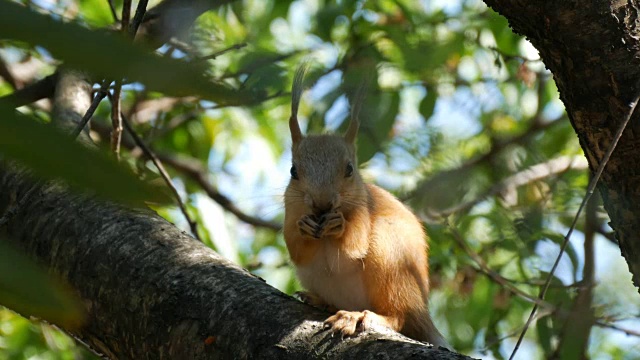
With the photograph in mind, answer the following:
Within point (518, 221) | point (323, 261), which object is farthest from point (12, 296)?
point (518, 221)

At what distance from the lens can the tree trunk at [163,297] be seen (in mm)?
1496

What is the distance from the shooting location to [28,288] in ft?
1.06

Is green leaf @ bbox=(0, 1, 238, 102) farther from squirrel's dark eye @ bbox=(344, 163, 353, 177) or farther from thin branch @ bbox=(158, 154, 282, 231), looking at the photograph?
thin branch @ bbox=(158, 154, 282, 231)

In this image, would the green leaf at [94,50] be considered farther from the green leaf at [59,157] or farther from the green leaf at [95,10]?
the green leaf at [95,10]

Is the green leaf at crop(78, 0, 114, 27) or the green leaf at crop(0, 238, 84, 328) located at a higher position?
the green leaf at crop(78, 0, 114, 27)

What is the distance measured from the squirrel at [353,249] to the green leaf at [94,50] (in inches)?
76.6

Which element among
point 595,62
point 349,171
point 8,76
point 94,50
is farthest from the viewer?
point 8,76

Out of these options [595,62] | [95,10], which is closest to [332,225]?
[595,62]

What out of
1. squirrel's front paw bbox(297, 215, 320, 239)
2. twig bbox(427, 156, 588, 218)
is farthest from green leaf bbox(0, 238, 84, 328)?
twig bbox(427, 156, 588, 218)

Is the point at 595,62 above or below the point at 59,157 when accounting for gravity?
above

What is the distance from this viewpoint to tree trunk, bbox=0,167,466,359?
1.50 metres

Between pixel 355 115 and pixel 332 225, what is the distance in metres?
0.65

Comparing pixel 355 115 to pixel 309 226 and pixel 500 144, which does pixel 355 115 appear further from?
pixel 500 144

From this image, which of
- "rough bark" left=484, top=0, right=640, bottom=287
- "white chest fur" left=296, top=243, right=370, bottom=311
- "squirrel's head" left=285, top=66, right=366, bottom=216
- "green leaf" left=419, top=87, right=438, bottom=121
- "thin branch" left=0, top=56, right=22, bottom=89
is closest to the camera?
"rough bark" left=484, top=0, right=640, bottom=287
